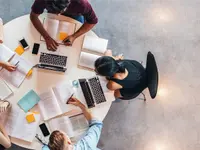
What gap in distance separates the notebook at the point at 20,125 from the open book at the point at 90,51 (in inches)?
21.0

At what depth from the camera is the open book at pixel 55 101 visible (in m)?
2.26

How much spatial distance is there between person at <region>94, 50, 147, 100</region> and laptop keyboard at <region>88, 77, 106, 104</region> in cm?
8

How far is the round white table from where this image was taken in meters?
2.29

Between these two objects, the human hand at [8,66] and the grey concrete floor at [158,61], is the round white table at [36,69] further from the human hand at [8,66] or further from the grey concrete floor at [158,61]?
the grey concrete floor at [158,61]

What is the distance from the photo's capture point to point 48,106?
227cm

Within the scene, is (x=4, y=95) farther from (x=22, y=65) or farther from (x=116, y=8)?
(x=116, y=8)

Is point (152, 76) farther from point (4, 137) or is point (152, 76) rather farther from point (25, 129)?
point (4, 137)

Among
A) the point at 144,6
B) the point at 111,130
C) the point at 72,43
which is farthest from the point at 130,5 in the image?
the point at 111,130

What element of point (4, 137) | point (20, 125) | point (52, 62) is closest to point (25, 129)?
point (20, 125)

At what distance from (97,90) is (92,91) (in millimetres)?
40

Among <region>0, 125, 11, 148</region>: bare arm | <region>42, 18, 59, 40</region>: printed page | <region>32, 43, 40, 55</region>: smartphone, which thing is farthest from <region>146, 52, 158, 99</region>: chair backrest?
<region>0, 125, 11, 148</region>: bare arm

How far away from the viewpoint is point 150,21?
3193mm

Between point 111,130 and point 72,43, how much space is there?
111 cm

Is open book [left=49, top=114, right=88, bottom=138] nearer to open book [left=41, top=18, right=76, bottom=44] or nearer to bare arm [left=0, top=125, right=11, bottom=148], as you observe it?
bare arm [left=0, top=125, right=11, bottom=148]
